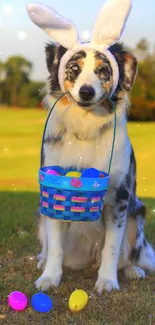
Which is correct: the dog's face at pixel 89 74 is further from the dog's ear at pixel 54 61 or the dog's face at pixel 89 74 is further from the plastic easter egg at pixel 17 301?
the plastic easter egg at pixel 17 301

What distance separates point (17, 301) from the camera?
2566 millimetres

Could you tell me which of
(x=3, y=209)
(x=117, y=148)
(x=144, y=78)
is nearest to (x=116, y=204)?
A: (x=117, y=148)

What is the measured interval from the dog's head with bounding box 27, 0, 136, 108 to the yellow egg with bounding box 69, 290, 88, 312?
0.95 m

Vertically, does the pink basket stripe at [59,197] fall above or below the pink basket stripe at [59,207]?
above

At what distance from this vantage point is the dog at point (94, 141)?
2641 millimetres

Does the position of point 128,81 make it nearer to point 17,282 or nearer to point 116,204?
point 116,204

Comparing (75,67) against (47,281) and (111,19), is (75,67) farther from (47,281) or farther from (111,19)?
(47,281)

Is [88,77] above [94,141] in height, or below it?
above

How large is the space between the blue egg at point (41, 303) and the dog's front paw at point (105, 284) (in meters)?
0.37

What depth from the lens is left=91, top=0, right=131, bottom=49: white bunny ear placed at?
2643 millimetres

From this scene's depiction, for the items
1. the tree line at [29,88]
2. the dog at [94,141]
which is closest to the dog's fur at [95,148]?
the dog at [94,141]

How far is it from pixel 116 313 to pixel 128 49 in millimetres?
1374

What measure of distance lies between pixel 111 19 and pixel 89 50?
0.20 metres

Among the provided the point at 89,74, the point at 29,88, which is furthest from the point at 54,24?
the point at 29,88
